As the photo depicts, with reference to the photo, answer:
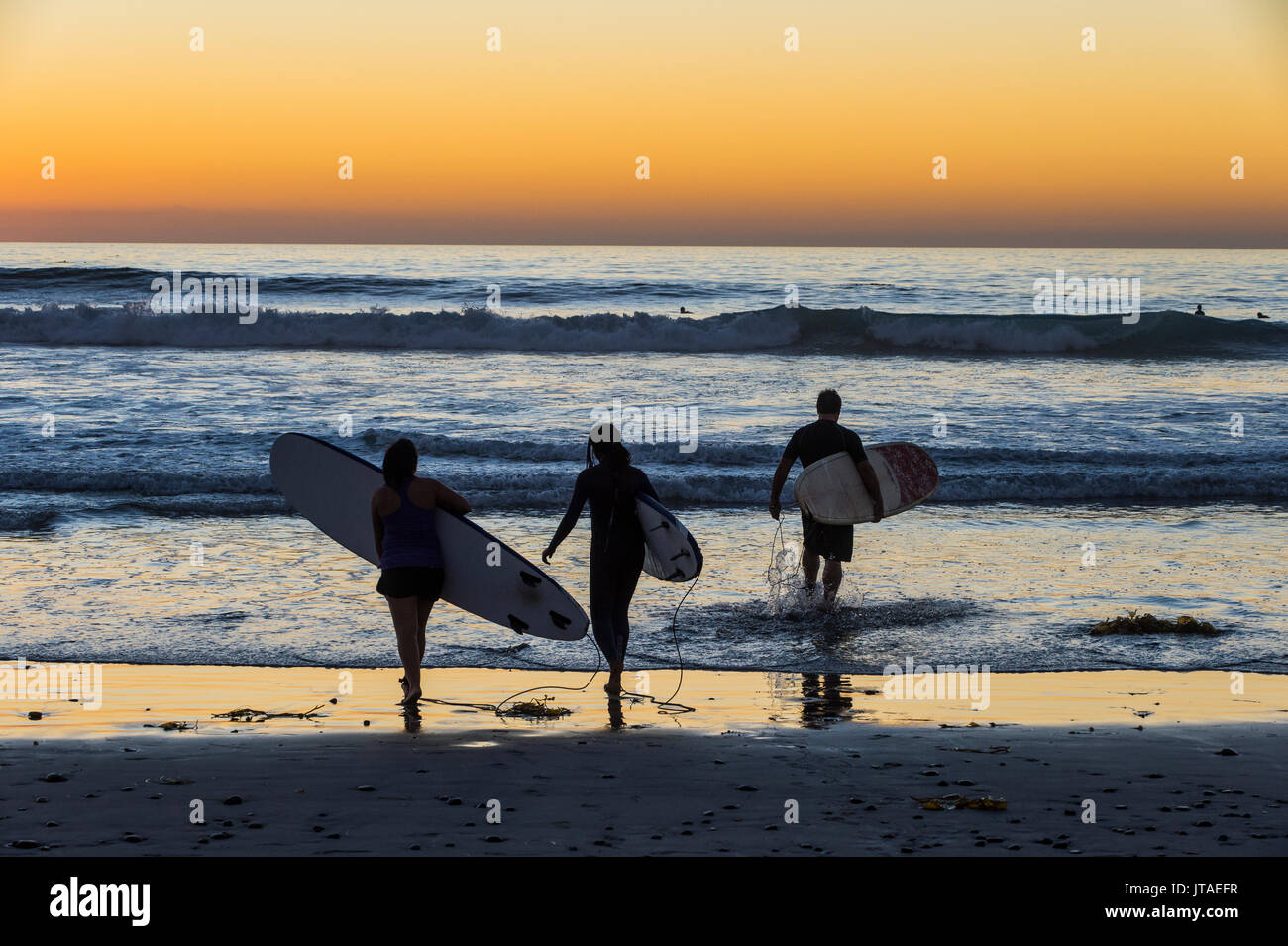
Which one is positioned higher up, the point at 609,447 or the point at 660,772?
the point at 609,447

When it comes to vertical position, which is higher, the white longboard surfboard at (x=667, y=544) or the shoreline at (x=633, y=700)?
the white longboard surfboard at (x=667, y=544)

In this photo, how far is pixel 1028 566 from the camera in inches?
383

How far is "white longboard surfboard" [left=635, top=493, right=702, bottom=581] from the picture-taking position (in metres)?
6.54

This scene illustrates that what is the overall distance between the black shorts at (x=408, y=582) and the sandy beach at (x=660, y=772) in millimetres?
601

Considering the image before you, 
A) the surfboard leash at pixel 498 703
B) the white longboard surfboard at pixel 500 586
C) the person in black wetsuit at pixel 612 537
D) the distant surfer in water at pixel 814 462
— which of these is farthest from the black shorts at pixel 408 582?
the distant surfer in water at pixel 814 462

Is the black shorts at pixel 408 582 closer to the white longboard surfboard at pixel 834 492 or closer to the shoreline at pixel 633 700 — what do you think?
the shoreline at pixel 633 700

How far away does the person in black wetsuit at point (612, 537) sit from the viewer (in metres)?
6.44

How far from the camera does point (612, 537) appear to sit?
255 inches

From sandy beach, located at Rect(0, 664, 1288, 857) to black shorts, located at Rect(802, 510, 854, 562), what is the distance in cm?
161

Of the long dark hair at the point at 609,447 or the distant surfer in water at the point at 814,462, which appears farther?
the distant surfer in water at the point at 814,462

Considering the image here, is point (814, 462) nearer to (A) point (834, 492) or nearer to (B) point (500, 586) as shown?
(A) point (834, 492)

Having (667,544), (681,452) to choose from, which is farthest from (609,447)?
(681,452)

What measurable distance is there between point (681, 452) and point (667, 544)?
30.1ft

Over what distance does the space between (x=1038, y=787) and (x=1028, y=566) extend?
5329 mm
